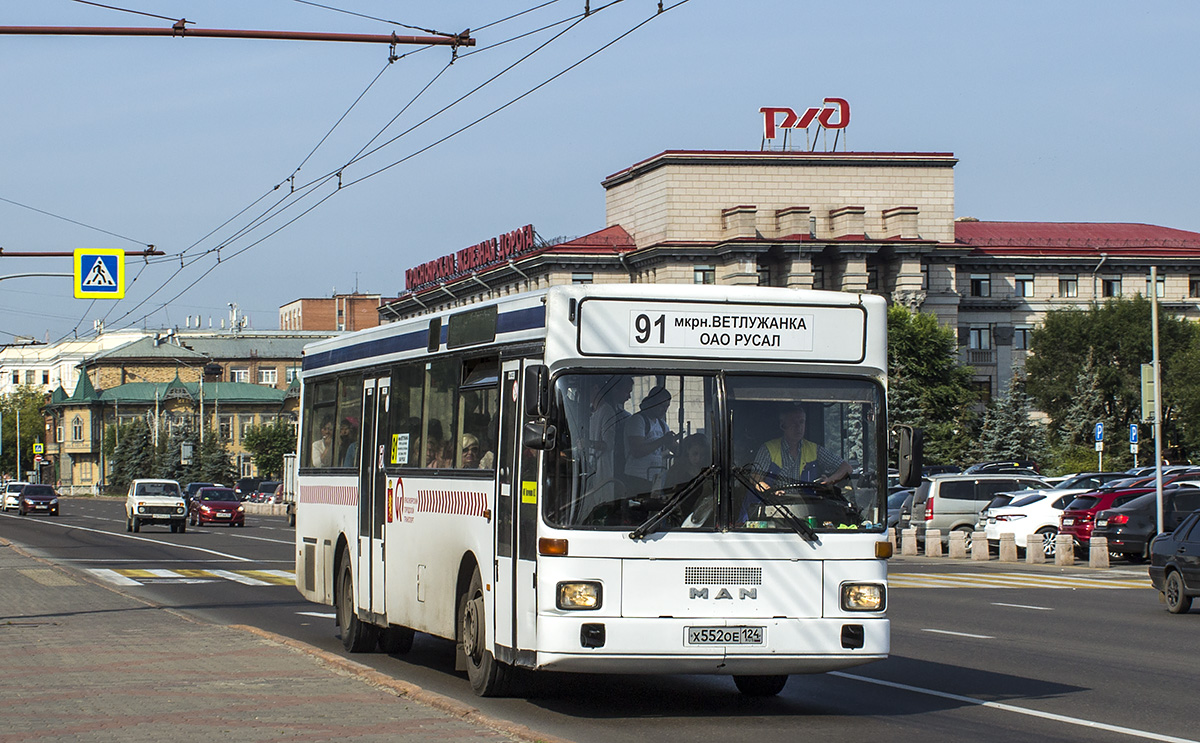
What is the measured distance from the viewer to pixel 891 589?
25.8 meters

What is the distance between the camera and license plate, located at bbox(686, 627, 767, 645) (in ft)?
34.1

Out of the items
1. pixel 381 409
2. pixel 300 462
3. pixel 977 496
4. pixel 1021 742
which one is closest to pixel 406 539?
pixel 381 409

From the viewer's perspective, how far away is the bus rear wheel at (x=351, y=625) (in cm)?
1495

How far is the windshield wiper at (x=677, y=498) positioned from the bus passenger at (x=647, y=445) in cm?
15

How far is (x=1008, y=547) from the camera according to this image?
115 ft

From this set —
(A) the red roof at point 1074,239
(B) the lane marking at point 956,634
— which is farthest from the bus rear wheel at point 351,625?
(A) the red roof at point 1074,239

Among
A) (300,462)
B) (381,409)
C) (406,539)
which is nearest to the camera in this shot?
(406,539)

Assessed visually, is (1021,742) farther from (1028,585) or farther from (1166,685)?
(1028,585)

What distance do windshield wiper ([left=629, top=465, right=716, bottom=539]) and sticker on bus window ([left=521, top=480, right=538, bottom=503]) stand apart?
0.68 meters

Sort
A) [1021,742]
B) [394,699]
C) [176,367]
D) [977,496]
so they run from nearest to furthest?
[1021,742] < [394,699] < [977,496] < [176,367]

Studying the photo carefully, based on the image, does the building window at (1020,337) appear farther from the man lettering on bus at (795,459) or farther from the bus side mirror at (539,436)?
the bus side mirror at (539,436)

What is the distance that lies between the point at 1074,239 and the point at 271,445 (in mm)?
60465

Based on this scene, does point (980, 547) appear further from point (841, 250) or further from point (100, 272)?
point (841, 250)

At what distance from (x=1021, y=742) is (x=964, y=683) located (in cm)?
321
